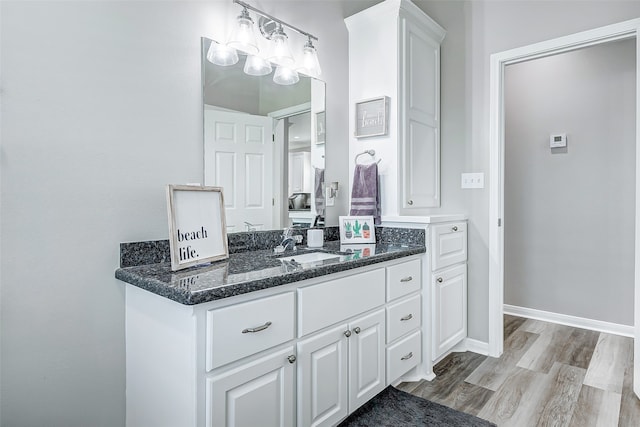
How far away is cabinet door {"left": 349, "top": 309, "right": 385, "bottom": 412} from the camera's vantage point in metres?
1.67

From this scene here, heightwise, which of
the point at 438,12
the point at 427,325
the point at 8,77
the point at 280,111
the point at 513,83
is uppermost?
the point at 438,12

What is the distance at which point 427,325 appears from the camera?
219 centimetres

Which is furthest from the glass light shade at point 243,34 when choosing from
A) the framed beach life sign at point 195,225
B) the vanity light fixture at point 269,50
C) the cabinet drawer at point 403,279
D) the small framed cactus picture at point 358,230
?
the cabinet drawer at point 403,279

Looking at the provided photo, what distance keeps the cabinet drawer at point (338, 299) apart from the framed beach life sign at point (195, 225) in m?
0.45

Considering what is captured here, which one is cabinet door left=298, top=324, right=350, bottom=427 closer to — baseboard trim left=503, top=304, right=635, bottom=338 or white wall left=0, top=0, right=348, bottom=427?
white wall left=0, top=0, right=348, bottom=427

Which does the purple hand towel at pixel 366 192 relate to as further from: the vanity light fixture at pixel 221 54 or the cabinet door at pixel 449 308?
the vanity light fixture at pixel 221 54

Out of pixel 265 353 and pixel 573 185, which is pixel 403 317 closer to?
pixel 265 353

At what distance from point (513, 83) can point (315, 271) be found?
3049 millimetres

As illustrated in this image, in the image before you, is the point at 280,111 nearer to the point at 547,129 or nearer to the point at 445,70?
the point at 445,70

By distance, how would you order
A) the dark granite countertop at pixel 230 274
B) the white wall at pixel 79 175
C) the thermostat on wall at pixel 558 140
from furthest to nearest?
the thermostat on wall at pixel 558 140 < the white wall at pixel 79 175 < the dark granite countertop at pixel 230 274

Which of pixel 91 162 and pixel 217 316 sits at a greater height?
pixel 91 162

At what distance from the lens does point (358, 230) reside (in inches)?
91.1

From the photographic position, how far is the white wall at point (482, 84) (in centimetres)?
240

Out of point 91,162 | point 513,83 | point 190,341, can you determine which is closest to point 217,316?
point 190,341
